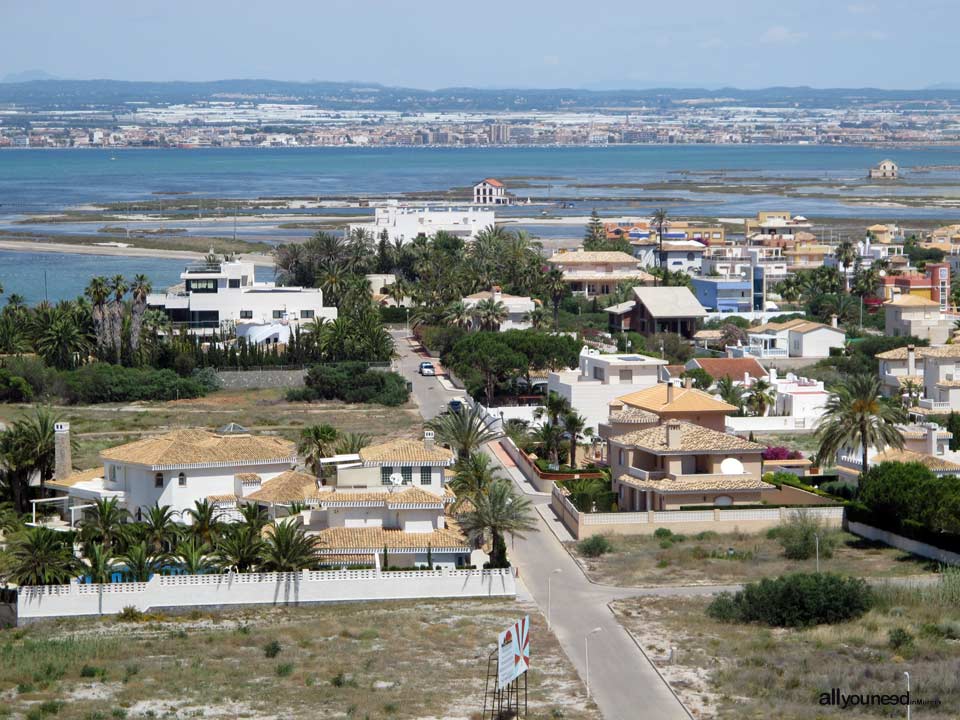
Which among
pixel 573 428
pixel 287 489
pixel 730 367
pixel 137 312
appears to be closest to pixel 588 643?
pixel 287 489

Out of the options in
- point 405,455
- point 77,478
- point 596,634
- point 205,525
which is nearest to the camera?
point 596,634

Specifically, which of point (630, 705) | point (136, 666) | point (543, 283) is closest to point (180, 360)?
point (543, 283)

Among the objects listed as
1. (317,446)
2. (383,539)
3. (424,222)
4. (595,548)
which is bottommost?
(595,548)

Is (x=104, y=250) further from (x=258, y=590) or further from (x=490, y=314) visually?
(x=258, y=590)

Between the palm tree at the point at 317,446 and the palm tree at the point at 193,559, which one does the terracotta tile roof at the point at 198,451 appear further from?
the palm tree at the point at 193,559

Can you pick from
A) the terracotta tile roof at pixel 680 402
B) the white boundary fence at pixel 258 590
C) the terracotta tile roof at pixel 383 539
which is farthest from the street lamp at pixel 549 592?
the terracotta tile roof at pixel 680 402

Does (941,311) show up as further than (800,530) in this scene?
Yes

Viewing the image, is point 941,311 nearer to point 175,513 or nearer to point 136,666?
point 175,513
